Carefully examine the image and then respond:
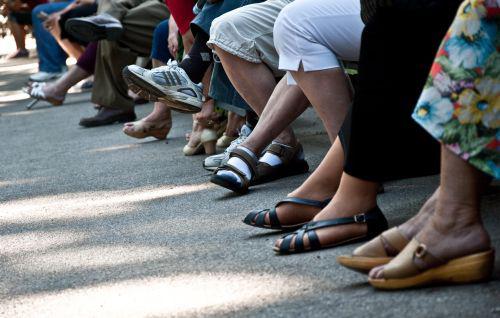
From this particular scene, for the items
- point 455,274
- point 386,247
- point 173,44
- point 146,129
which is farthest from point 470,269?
point 146,129

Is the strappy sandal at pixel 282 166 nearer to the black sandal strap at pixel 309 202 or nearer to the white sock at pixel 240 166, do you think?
the white sock at pixel 240 166

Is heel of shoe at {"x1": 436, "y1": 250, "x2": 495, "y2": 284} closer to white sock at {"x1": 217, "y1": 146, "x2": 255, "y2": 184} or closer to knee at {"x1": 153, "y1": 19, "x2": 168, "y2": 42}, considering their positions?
white sock at {"x1": 217, "y1": 146, "x2": 255, "y2": 184}

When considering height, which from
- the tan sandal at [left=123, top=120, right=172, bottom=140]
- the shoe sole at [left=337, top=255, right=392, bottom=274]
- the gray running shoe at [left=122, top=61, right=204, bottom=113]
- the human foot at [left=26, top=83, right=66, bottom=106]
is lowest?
the human foot at [left=26, top=83, right=66, bottom=106]

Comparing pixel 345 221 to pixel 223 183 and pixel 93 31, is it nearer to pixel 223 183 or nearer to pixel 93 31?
pixel 223 183

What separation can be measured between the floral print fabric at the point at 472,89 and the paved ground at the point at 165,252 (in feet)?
1.14

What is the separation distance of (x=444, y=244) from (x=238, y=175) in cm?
183

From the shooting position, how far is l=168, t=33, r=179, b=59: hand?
6180 mm

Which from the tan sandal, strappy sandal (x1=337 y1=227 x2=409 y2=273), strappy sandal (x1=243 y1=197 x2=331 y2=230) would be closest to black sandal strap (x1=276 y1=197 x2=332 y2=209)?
strappy sandal (x1=243 y1=197 x2=331 y2=230)

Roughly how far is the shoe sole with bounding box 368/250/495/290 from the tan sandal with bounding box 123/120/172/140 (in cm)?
388

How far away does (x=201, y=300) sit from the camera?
2863 mm

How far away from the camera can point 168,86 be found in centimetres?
498

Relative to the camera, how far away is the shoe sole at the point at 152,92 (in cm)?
496

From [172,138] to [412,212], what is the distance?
339 cm

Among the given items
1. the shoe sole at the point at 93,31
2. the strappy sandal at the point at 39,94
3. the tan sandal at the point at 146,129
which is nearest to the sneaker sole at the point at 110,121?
the shoe sole at the point at 93,31
